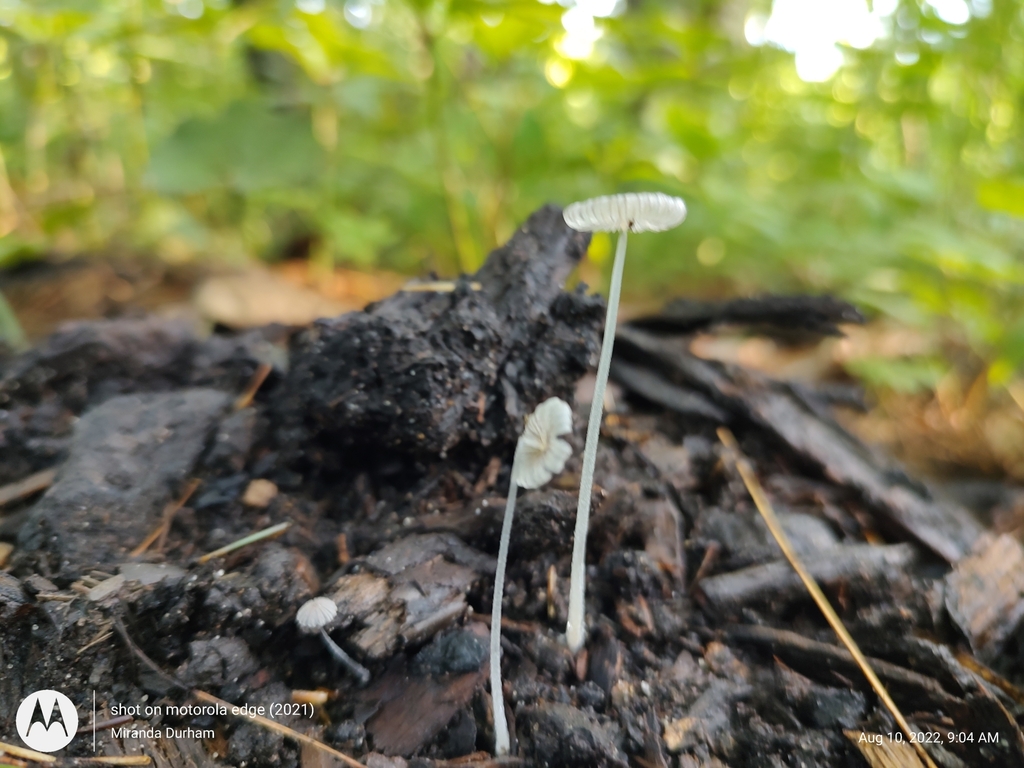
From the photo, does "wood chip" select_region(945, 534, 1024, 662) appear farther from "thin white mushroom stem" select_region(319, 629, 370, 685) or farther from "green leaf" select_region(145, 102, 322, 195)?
"green leaf" select_region(145, 102, 322, 195)

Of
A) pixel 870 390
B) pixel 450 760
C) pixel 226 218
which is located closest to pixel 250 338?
pixel 450 760

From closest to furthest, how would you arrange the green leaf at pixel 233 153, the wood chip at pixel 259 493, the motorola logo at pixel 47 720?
the motorola logo at pixel 47 720 → the wood chip at pixel 259 493 → the green leaf at pixel 233 153

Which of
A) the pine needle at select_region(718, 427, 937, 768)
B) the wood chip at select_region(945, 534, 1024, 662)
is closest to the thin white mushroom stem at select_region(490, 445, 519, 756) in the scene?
the pine needle at select_region(718, 427, 937, 768)

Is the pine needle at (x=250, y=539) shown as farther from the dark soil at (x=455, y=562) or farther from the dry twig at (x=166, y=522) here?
the dry twig at (x=166, y=522)

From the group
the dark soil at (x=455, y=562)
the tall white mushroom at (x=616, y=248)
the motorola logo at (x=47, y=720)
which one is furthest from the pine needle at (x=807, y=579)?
the motorola logo at (x=47, y=720)

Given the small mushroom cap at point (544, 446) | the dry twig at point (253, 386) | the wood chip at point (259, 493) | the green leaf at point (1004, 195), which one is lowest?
the wood chip at point (259, 493)

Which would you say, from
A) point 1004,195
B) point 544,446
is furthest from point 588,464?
point 1004,195
